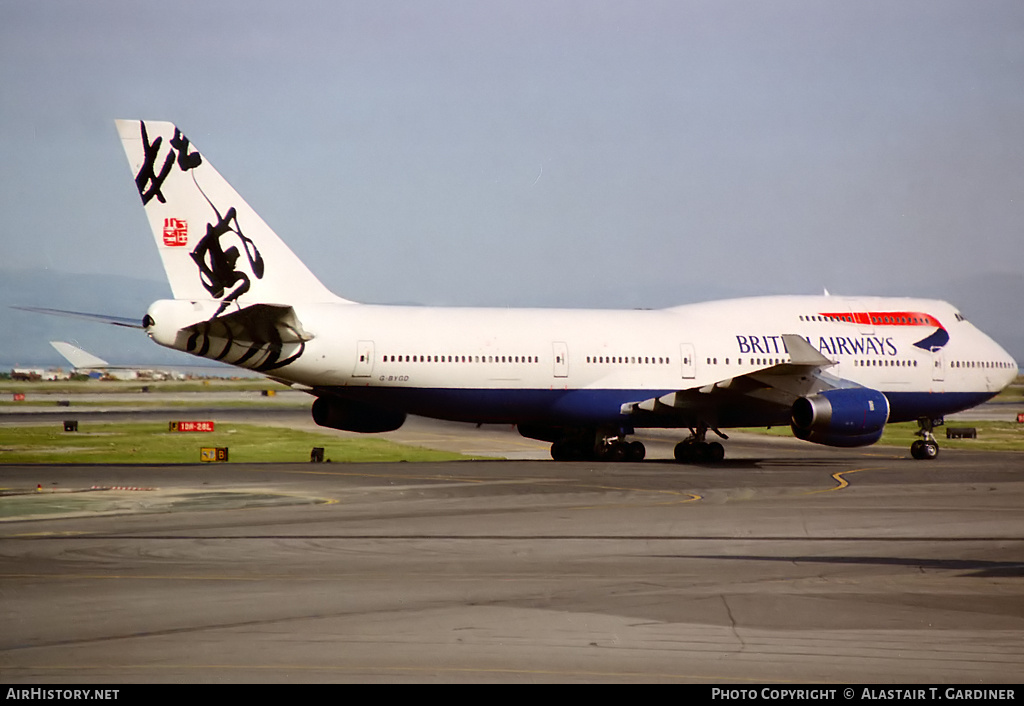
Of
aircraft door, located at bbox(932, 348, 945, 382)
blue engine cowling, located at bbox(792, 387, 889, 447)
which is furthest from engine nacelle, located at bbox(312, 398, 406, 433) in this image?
aircraft door, located at bbox(932, 348, 945, 382)

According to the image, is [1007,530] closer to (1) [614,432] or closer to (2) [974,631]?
(2) [974,631]

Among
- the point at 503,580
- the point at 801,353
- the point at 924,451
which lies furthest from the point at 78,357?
the point at 503,580

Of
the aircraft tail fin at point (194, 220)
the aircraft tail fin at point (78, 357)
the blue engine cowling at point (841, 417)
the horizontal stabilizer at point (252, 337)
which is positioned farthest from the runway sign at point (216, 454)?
the aircraft tail fin at point (78, 357)

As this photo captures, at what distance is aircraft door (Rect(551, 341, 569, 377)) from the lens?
34000 millimetres

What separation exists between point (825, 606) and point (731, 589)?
Result: 1.29 metres

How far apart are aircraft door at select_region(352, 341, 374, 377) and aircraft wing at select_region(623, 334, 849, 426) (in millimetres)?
8217

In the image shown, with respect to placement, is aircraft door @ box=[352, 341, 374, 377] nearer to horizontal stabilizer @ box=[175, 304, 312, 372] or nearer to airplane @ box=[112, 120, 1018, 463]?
airplane @ box=[112, 120, 1018, 463]

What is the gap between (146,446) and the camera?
39250 millimetres

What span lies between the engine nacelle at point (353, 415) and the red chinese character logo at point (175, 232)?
6010mm

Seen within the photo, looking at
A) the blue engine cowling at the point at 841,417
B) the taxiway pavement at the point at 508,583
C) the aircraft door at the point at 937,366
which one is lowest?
the taxiway pavement at the point at 508,583

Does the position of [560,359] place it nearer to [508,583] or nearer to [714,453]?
[714,453]

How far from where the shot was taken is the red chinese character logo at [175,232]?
100.0ft

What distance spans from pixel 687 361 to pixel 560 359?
15.1 feet

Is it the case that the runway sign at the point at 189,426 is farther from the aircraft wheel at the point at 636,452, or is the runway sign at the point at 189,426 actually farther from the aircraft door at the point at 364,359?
the aircraft wheel at the point at 636,452
